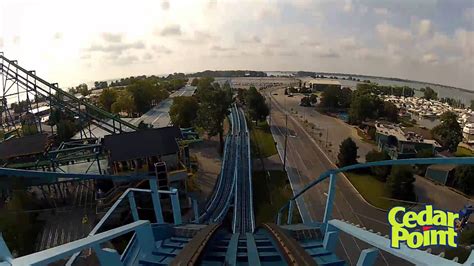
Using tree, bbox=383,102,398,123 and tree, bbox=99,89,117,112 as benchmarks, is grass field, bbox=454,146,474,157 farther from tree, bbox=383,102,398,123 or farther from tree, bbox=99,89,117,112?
tree, bbox=99,89,117,112

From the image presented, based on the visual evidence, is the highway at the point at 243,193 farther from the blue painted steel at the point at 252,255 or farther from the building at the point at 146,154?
the blue painted steel at the point at 252,255

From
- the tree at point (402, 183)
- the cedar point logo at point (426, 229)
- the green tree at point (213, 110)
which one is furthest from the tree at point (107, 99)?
the cedar point logo at point (426, 229)

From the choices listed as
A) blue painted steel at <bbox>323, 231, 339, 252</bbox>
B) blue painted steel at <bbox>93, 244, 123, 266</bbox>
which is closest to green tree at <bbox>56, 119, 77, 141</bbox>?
blue painted steel at <bbox>93, 244, 123, 266</bbox>

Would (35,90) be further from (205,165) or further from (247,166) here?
(247,166)

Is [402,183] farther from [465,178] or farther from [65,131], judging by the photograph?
[65,131]

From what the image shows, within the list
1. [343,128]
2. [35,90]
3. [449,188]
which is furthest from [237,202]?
[343,128]

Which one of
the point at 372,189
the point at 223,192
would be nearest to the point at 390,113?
the point at 372,189
